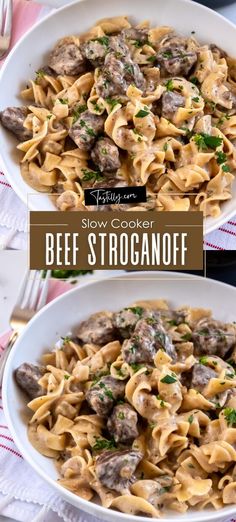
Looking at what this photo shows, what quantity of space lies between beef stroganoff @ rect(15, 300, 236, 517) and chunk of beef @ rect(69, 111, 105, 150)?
0.40m

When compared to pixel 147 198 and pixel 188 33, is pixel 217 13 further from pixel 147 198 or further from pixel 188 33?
pixel 147 198

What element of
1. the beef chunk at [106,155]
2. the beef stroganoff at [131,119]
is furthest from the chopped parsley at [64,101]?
the beef chunk at [106,155]

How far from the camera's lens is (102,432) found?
1.67 m

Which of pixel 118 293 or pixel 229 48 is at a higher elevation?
pixel 229 48

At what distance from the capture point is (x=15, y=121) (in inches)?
65.8

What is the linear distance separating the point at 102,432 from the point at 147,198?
1.63 ft

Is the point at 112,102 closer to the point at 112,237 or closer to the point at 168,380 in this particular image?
the point at 112,237

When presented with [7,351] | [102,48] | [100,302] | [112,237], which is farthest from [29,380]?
[102,48]

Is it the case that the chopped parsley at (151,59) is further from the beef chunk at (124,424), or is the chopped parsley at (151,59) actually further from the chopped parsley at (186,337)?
the beef chunk at (124,424)

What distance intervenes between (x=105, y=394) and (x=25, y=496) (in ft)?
0.88

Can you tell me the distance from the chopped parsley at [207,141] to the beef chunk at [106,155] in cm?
17

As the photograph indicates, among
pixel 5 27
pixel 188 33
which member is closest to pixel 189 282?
pixel 188 33

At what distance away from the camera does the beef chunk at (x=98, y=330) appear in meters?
1.81

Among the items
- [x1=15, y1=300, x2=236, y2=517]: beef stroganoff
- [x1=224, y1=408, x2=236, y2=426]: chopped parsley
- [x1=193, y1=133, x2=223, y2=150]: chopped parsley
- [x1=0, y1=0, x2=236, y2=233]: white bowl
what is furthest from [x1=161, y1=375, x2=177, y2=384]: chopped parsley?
[x1=193, y1=133, x2=223, y2=150]: chopped parsley
